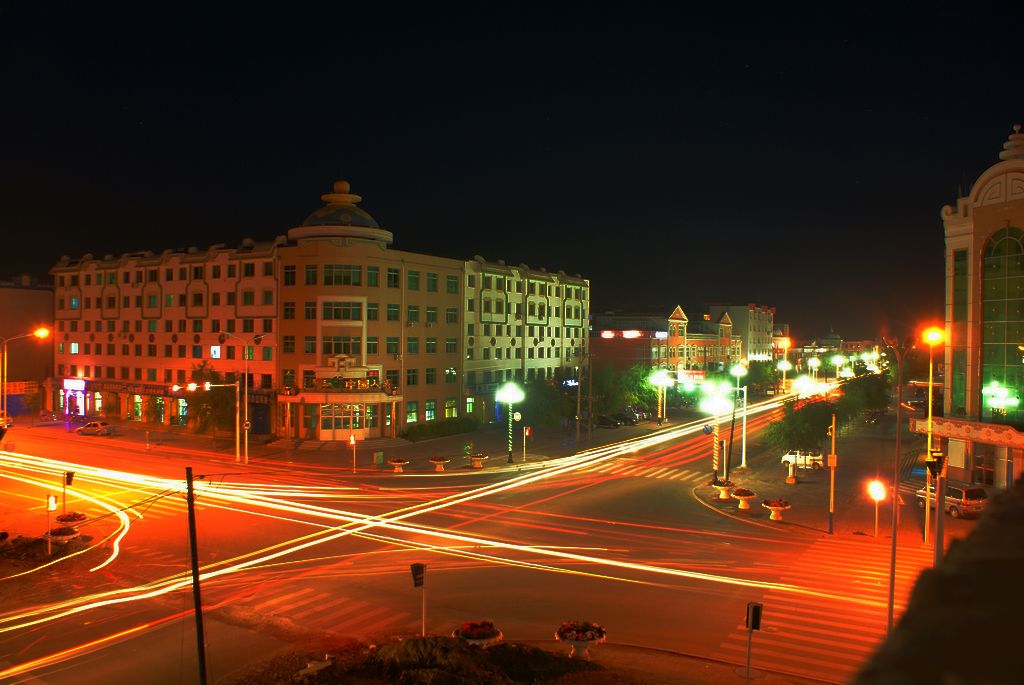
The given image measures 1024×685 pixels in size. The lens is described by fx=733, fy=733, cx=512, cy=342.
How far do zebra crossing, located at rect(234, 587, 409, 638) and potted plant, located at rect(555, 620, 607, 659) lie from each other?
4.13 meters

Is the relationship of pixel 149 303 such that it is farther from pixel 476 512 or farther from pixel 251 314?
pixel 476 512

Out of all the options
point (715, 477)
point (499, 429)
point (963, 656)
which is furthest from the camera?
point (499, 429)

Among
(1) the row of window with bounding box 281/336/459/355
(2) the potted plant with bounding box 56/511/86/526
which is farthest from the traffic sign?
(1) the row of window with bounding box 281/336/459/355

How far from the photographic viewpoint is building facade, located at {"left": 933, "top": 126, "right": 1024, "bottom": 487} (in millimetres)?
36469

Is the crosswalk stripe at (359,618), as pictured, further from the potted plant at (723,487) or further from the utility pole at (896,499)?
the potted plant at (723,487)

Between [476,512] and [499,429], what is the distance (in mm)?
30488

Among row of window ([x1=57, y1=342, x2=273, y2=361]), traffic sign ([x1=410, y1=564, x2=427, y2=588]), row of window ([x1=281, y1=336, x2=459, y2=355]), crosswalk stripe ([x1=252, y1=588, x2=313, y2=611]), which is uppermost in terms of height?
row of window ([x1=281, y1=336, x2=459, y2=355])

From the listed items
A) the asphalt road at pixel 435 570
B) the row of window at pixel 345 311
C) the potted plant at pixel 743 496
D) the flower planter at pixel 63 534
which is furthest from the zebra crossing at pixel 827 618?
the row of window at pixel 345 311

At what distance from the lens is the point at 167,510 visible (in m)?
30.7

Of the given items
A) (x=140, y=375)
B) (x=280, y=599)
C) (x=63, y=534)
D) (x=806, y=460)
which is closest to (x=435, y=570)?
(x=280, y=599)

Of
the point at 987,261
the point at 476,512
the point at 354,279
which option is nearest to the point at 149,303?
the point at 354,279

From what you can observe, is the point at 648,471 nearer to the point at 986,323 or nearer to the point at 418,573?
the point at 986,323

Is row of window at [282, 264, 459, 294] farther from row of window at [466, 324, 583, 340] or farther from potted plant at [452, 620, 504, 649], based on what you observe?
potted plant at [452, 620, 504, 649]

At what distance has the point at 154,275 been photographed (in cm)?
6391
